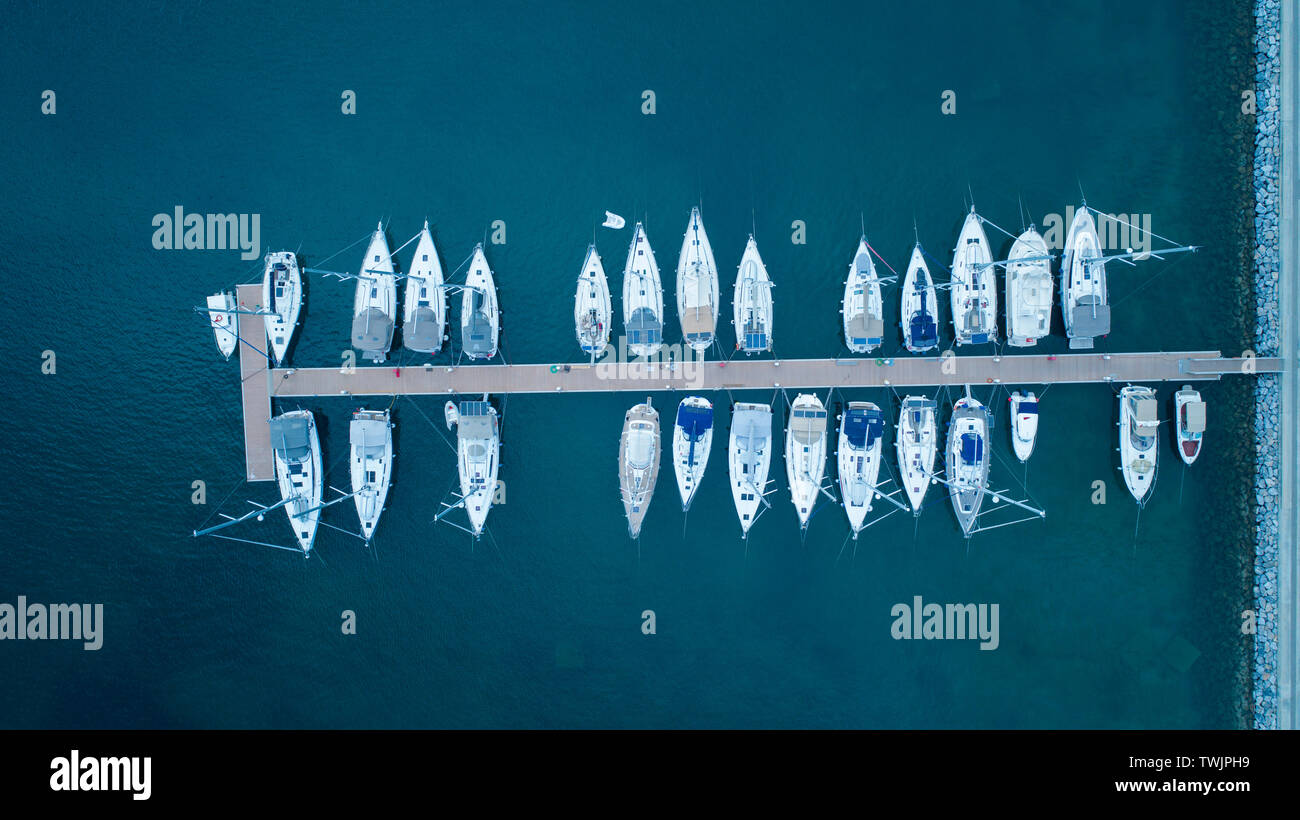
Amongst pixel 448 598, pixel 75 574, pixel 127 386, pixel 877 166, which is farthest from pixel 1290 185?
pixel 75 574

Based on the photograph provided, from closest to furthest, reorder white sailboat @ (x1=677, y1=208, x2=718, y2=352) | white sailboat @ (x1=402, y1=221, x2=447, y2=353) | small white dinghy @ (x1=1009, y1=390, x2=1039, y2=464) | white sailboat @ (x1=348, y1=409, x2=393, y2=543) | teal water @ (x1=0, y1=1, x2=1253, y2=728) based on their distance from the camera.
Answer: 1. white sailboat @ (x1=402, y1=221, x2=447, y2=353)
2. white sailboat @ (x1=677, y1=208, x2=718, y2=352)
3. white sailboat @ (x1=348, y1=409, x2=393, y2=543)
4. small white dinghy @ (x1=1009, y1=390, x2=1039, y2=464)
5. teal water @ (x1=0, y1=1, x2=1253, y2=728)

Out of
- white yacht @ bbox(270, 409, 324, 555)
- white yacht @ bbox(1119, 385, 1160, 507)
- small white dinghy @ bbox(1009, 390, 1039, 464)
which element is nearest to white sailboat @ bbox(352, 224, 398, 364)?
white yacht @ bbox(270, 409, 324, 555)

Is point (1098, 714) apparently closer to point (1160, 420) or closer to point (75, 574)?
point (1160, 420)

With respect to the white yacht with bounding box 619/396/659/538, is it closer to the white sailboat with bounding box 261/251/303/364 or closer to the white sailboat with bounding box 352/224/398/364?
the white sailboat with bounding box 352/224/398/364

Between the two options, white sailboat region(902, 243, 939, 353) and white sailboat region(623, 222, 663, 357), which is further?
white sailboat region(623, 222, 663, 357)

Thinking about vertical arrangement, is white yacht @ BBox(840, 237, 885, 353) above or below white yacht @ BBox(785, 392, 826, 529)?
above

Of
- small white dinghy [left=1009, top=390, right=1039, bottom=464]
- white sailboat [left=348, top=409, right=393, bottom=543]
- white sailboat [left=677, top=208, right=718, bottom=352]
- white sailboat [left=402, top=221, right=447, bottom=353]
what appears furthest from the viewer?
small white dinghy [left=1009, top=390, right=1039, bottom=464]
